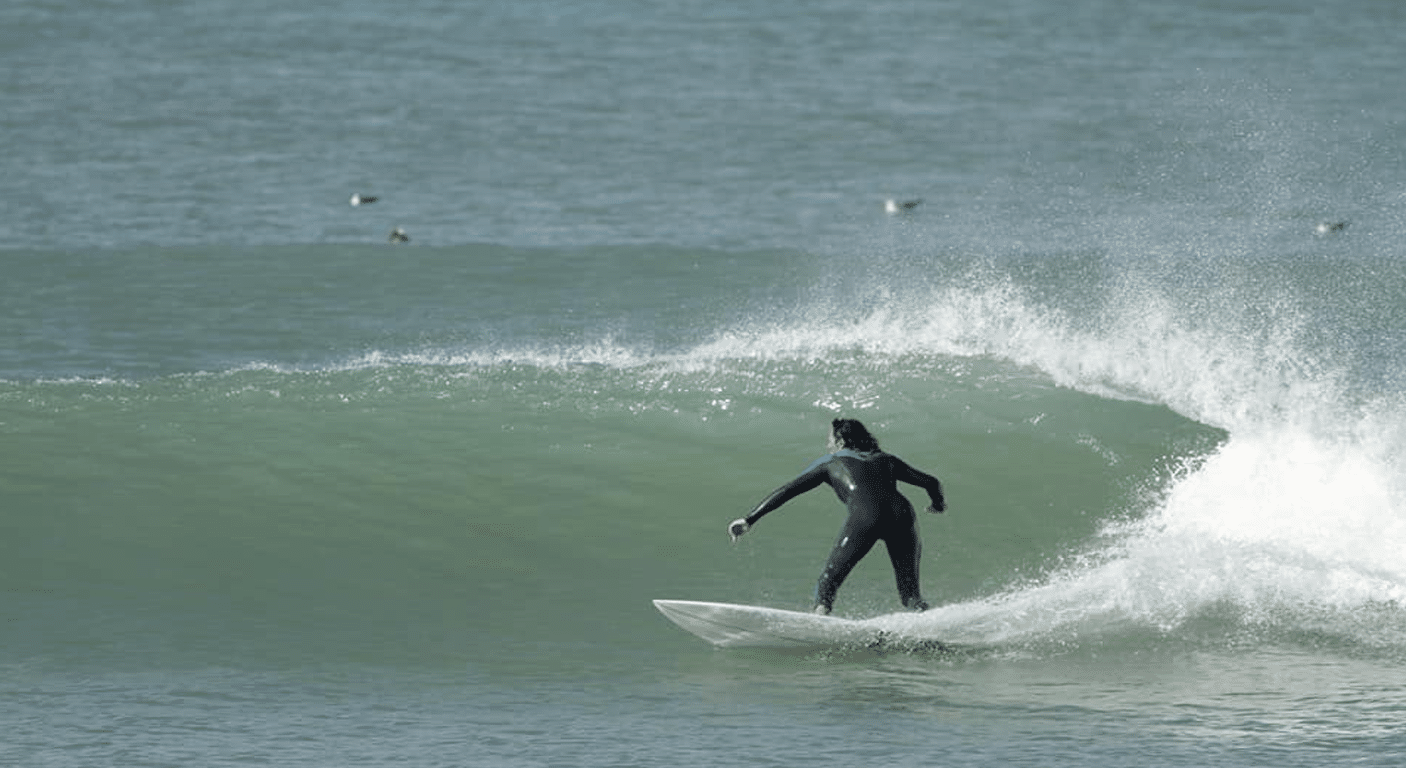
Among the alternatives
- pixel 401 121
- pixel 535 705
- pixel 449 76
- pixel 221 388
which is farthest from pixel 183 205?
pixel 535 705

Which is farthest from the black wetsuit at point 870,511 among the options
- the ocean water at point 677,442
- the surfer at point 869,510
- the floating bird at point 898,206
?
the floating bird at point 898,206

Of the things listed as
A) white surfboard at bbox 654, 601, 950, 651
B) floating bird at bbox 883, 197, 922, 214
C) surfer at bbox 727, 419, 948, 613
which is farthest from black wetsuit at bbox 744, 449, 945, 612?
floating bird at bbox 883, 197, 922, 214

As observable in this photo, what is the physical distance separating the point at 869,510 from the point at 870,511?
0.03 ft

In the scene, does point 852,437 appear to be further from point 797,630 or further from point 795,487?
point 797,630

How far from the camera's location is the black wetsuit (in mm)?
10531

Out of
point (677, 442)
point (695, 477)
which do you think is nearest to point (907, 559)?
point (695, 477)

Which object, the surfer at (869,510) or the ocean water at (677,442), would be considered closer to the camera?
the ocean water at (677,442)

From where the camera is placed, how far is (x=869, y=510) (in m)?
10.5

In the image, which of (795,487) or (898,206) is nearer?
(795,487)

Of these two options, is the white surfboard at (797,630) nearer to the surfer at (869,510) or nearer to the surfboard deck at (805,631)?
the surfboard deck at (805,631)

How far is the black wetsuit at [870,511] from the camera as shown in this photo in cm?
1053

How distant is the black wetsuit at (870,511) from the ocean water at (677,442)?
0.49 metres

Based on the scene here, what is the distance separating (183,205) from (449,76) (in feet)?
43.1

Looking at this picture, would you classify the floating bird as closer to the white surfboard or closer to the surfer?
the surfer
